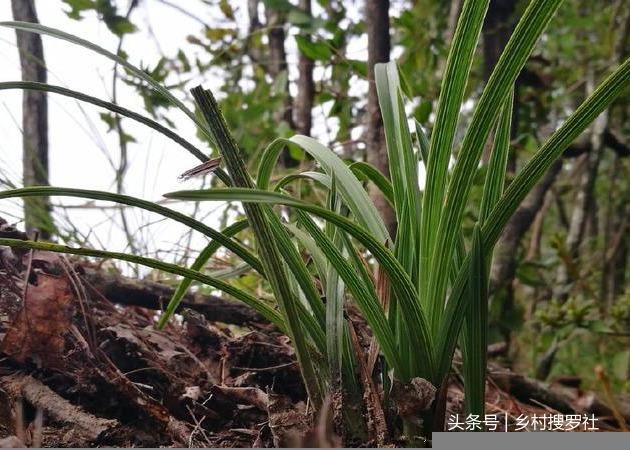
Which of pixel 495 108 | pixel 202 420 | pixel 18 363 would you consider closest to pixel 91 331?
pixel 18 363

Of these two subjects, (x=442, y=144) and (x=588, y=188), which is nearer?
(x=442, y=144)

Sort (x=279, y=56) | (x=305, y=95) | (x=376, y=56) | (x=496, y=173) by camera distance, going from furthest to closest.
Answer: (x=279, y=56) → (x=305, y=95) → (x=376, y=56) → (x=496, y=173)

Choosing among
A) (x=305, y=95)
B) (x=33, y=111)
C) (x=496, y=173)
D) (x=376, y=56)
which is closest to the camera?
(x=496, y=173)

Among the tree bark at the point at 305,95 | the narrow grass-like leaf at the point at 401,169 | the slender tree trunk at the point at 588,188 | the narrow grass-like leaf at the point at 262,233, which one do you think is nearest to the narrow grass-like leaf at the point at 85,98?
the narrow grass-like leaf at the point at 262,233

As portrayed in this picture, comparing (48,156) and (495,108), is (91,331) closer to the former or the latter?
(495,108)

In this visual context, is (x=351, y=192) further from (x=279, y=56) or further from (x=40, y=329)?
(x=279, y=56)

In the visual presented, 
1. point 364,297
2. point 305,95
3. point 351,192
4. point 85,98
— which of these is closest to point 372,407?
point 364,297

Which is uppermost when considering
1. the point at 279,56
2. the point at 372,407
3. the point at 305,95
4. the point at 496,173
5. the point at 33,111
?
the point at 279,56

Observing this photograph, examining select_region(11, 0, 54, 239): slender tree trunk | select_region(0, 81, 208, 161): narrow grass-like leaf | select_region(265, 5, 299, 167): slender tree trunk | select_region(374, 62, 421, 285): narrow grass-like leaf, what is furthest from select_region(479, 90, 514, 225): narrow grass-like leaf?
select_region(265, 5, 299, 167): slender tree trunk

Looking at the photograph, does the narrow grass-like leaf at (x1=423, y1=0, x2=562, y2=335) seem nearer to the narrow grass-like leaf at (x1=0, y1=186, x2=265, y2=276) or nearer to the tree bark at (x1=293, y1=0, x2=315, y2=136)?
the narrow grass-like leaf at (x1=0, y1=186, x2=265, y2=276)
